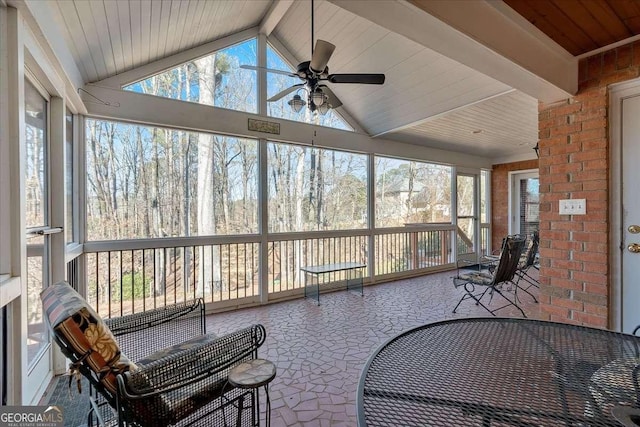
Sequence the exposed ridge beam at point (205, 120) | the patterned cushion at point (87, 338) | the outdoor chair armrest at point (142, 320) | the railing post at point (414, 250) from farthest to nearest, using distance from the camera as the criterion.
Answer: the railing post at point (414, 250) < the exposed ridge beam at point (205, 120) < the outdoor chair armrest at point (142, 320) < the patterned cushion at point (87, 338)

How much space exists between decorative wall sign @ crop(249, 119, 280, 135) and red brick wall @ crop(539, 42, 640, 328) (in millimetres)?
2917

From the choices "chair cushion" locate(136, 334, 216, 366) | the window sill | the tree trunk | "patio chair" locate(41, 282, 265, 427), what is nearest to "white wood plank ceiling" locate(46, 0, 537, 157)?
the tree trunk

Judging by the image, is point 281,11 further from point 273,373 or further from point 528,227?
point 528,227

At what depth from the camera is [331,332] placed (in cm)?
308

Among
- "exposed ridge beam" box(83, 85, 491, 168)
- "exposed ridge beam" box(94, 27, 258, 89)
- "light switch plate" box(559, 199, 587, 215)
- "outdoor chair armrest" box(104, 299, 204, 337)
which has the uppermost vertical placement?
"exposed ridge beam" box(94, 27, 258, 89)

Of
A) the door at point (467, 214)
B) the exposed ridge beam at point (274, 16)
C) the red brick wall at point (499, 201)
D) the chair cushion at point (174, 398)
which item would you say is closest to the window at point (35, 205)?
the chair cushion at point (174, 398)

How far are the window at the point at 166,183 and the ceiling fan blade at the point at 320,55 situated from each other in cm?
177

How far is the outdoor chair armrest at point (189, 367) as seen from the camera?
1.15 meters

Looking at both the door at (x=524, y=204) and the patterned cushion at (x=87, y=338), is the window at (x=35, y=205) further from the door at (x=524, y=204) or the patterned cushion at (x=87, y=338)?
the door at (x=524, y=204)

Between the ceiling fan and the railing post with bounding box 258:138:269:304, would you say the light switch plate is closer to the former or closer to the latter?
the ceiling fan

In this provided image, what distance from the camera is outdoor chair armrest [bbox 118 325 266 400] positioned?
115cm

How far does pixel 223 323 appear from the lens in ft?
11.1

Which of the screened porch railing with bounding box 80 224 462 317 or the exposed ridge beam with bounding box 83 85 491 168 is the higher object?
the exposed ridge beam with bounding box 83 85 491 168

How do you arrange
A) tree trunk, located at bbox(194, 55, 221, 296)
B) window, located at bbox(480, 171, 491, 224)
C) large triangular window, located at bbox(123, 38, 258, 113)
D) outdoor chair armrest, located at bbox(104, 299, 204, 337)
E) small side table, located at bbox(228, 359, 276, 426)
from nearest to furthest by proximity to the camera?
small side table, located at bbox(228, 359, 276, 426) < outdoor chair armrest, located at bbox(104, 299, 204, 337) < large triangular window, located at bbox(123, 38, 258, 113) < tree trunk, located at bbox(194, 55, 221, 296) < window, located at bbox(480, 171, 491, 224)
